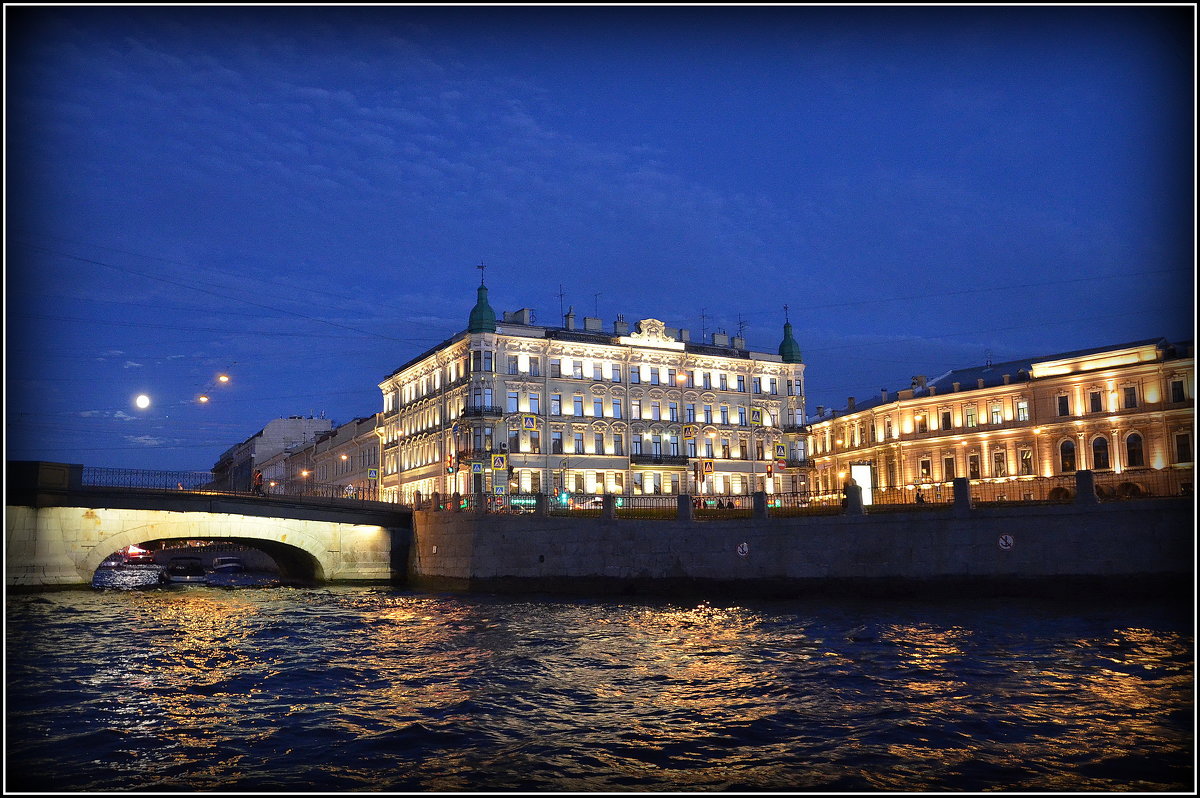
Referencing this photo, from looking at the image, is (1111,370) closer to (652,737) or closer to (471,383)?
(471,383)

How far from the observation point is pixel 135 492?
48.3 metres

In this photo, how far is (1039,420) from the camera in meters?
77.5

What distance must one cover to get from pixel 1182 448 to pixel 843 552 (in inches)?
1898

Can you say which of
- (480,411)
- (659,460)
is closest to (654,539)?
(480,411)

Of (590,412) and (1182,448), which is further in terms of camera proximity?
(590,412)

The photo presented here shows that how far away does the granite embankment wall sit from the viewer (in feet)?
95.5

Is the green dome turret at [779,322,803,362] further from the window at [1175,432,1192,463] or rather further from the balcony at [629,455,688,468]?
the window at [1175,432,1192,463]

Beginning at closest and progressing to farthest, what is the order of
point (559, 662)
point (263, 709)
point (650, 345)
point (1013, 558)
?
point (263, 709) < point (559, 662) < point (1013, 558) < point (650, 345)

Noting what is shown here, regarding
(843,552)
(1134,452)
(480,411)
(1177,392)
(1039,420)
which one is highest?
(1177,392)

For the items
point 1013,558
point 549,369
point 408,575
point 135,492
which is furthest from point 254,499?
point 1013,558

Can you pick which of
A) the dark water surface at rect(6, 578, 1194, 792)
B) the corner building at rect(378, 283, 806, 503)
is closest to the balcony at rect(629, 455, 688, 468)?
the corner building at rect(378, 283, 806, 503)

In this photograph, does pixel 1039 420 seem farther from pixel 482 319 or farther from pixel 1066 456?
pixel 482 319

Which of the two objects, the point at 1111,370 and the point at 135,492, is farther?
the point at 1111,370

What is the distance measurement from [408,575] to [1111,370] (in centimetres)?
5678
